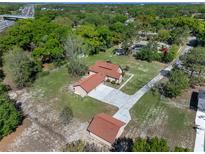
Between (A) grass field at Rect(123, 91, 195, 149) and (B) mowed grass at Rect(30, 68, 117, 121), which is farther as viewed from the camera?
(B) mowed grass at Rect(30, 68, 117, 121)

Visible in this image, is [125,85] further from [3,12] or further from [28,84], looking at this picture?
[3,12]

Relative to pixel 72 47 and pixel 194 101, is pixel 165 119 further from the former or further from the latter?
pixel 72 47

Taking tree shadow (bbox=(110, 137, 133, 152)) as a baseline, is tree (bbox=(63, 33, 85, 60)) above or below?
above

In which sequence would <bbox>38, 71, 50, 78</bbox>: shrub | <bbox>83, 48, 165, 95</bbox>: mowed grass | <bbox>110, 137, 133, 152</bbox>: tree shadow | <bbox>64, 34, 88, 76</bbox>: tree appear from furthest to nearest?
1. <bbox>38, 71, 50, 78</bbox>: shrub
2. <bbox>64, 34, 88, 76</bbox>: tree
3. <bbox>83, 48, 165, 95</bbox>: mowed grass
4. <bbox>110, 137, 133, 152</bbox>: tree shadow

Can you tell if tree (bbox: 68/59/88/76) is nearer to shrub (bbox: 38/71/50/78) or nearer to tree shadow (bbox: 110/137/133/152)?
shrub (bbox: 38/71/50/78)

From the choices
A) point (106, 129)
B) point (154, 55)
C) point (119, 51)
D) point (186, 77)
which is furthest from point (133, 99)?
point (119, 51)

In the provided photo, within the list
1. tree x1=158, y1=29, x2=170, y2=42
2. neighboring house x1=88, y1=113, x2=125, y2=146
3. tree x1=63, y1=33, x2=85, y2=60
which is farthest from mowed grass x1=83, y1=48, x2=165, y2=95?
tree x1=158, y1=29, x2=170, y2=42

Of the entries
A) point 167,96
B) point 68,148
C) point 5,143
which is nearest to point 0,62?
point 5,143

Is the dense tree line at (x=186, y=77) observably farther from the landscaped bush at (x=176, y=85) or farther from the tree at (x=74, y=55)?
the tree at (x=74, y=55)
